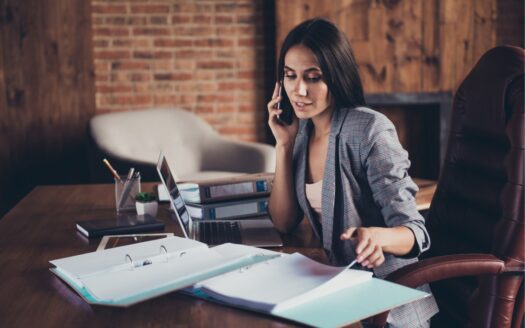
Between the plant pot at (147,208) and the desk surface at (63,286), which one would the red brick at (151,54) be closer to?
the desk surface at (63,286)

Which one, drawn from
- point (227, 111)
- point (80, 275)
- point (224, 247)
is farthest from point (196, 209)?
point (227, 111)

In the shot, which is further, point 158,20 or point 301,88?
point 158,20

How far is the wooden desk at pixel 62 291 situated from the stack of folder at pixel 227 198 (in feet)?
0.33

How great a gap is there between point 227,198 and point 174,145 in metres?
2.32

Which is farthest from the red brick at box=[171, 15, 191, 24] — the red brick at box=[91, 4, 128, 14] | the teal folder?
the teal folder

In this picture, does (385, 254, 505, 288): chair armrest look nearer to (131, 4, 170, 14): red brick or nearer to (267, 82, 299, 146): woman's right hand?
(267, 82, 299, 146): woman's right hand

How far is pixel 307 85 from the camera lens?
176 centimetres

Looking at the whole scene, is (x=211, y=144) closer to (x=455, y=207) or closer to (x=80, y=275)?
(x=455, y=207)

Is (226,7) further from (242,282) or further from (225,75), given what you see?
(242,282)

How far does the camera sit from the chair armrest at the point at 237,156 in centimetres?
384

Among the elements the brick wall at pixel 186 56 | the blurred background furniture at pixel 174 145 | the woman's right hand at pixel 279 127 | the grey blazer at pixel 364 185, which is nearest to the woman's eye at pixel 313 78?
the grey blazer at pixel 364 185

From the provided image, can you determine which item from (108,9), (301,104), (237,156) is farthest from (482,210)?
(108,9)

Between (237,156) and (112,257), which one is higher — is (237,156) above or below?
below

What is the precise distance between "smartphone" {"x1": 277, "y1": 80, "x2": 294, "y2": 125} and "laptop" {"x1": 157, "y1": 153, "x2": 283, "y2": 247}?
383mm
